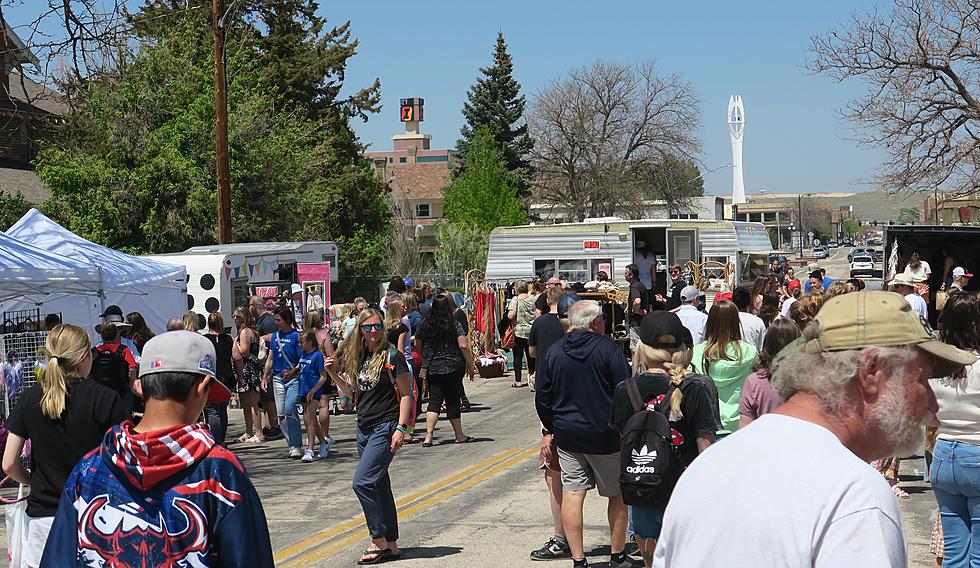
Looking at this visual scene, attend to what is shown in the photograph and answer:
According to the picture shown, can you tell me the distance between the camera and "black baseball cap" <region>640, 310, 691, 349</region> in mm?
6734

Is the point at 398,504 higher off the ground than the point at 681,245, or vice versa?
the point at 681,245

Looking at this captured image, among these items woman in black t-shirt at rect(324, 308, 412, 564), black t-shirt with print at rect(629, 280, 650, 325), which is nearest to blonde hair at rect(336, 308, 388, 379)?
woman in black t-shirt at rect(324, 308, 412, 564)

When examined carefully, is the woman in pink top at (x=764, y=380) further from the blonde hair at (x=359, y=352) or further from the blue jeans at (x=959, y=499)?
the blonde hair at (x=359, y=352)

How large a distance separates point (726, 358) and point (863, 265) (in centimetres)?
6515

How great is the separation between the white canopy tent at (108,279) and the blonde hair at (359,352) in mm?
7605

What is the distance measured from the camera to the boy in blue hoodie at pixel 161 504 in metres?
3.30

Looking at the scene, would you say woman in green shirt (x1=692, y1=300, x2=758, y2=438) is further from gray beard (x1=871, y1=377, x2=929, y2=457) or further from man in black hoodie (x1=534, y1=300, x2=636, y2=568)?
gray beard (x1=871, y1=377, x2=929, y2=457)

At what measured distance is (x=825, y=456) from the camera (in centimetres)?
225

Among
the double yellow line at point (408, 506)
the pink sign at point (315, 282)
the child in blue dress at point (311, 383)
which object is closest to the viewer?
the double yellow line at point (408, 506)

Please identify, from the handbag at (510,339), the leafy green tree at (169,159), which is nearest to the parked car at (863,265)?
the leafy green tree at (169,159)

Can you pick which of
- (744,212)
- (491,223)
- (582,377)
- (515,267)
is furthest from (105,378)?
(744,212)

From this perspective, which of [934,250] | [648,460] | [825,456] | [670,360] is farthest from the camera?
[934,250]

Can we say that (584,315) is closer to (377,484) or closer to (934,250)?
(377,484)

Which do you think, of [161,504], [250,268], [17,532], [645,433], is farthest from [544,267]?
[161,504]
